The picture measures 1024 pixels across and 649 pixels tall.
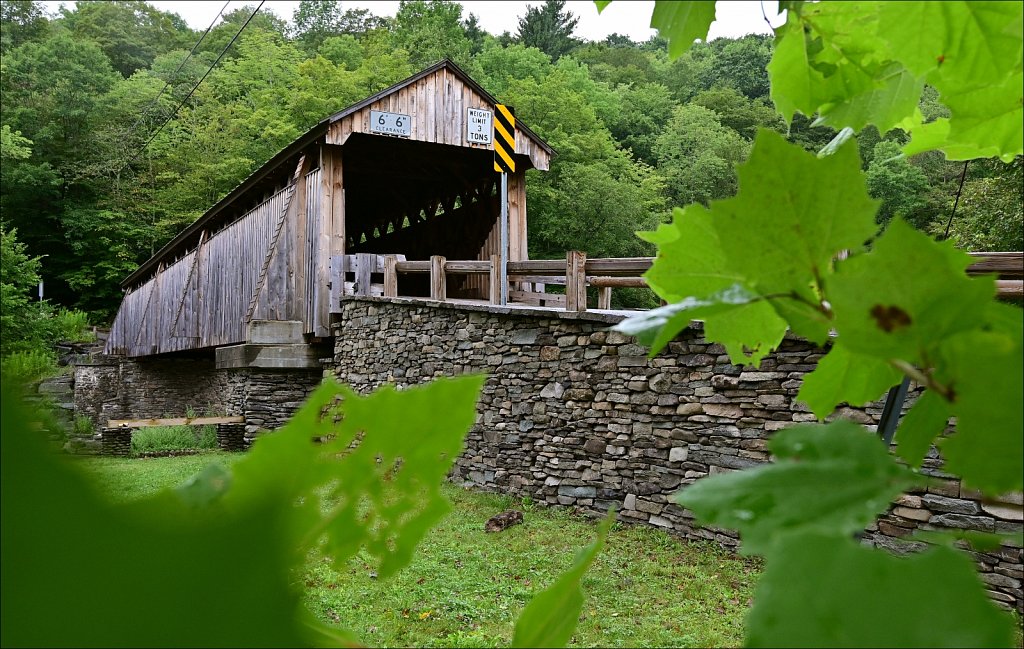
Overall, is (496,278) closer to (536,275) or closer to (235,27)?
(536,275)

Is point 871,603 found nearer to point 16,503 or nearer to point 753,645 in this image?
point 753,645

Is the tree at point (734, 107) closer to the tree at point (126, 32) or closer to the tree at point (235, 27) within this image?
the tree at point (235, 27)

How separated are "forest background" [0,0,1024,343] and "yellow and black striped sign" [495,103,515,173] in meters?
9.10

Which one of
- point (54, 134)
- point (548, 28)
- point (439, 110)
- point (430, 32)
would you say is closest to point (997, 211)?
point (439, 110)

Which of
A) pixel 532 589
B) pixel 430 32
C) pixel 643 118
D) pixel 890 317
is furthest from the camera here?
pixel 430 32

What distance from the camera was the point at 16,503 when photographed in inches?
4.2

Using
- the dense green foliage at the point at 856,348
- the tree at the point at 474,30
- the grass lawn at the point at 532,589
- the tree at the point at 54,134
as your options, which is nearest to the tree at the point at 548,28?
the tree at the point at 474,30

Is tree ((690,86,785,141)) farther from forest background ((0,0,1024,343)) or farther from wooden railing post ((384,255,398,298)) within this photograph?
wooden railing post ((384,255,398,298))

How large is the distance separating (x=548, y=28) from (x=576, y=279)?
34.1m

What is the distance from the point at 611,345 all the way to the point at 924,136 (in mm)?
5793

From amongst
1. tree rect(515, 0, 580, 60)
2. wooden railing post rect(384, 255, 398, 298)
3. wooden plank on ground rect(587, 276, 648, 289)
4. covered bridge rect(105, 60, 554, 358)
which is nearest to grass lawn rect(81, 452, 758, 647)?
wooden plank on ground rect(587, 276, 648, 289)

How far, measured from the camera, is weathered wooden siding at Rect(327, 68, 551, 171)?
9156 mm

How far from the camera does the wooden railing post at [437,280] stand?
7.95m

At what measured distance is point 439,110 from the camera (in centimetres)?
955
